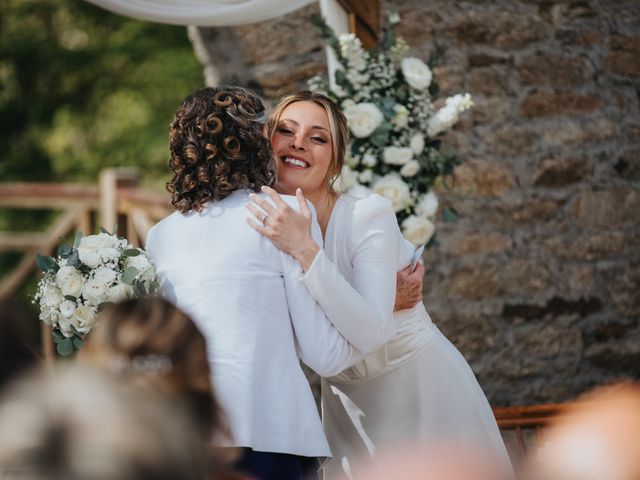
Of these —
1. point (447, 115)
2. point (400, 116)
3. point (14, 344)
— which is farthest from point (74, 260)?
point (447, 115)

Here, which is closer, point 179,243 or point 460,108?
point 179,243

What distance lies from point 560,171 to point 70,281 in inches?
115

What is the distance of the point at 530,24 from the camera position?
4715 mm

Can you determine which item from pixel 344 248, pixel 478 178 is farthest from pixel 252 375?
pixel 478 178

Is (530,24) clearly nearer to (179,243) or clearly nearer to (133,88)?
(179,243)

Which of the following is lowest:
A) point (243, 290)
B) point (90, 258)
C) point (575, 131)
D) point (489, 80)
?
point (243, 290)

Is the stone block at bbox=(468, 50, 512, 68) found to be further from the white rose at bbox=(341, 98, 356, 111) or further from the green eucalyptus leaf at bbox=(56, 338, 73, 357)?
the green eucalyptus leaf at bbox=(56, 338, 73, 357)

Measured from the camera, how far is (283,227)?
2191 millimetres

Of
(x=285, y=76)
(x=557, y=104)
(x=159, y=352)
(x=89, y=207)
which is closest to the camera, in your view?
(x=159, y=352)

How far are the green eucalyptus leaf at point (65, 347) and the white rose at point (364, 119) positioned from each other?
1.55m

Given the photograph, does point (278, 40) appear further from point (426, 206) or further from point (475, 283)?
point (475, 283)

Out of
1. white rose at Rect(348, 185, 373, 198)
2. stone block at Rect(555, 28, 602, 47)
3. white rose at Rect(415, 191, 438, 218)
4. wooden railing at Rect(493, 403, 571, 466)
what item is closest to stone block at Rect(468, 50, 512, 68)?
stone block at Rect(555, 28, 602, 47)

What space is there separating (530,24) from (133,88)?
21.4ft

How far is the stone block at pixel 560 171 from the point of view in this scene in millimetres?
4699
